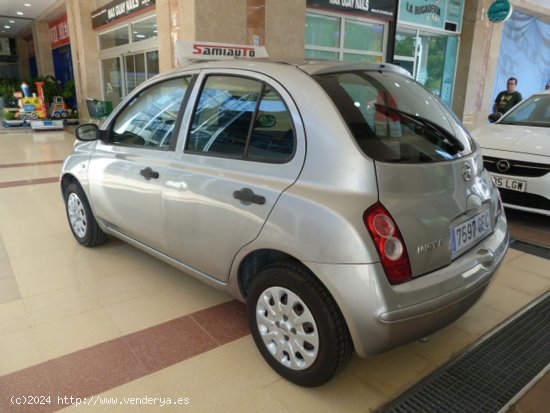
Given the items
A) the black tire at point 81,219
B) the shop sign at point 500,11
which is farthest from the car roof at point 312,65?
the shop sign at point 500,11

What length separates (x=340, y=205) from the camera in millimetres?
1740

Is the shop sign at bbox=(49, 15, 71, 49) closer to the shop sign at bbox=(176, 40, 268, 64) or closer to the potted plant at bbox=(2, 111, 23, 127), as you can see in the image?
the potted plant at bbox=(2, 111, 23, 127)

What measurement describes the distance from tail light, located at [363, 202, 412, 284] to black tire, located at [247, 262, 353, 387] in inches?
11.5

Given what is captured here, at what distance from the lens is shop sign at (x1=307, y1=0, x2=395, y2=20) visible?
27.5ft

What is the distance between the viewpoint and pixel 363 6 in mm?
9047

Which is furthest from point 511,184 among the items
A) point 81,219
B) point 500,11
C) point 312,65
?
point 500,11

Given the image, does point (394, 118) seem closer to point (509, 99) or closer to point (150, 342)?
point (150, 342)

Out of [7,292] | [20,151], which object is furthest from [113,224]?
[20,151]

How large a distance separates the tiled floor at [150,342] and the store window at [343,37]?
20.2ft

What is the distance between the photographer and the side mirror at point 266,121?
208cm

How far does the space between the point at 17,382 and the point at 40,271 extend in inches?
55.5

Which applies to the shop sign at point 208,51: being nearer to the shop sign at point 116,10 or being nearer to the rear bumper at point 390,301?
the rear bumper at point 390,301

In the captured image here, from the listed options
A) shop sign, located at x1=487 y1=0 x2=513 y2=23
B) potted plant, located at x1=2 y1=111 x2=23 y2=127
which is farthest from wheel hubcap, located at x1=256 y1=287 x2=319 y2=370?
potted plant, located at x1=2 y1=111 x2=23 y2=127

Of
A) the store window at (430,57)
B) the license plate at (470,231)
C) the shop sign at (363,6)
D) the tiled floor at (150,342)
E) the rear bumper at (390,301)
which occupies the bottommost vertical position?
the tiled floor at (150,342)
